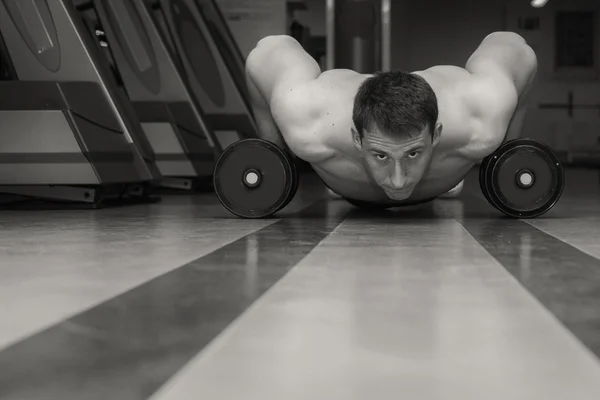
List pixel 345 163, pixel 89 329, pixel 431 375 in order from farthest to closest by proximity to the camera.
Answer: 1. pixel 345 163
2. pixel 89 329
3. pixel 431 375

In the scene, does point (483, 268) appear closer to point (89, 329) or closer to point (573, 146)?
point (89, 329)

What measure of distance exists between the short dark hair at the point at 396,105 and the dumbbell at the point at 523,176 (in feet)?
1.47

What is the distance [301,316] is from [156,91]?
13.4 ft

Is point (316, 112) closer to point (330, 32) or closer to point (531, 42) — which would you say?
point (330, 32)

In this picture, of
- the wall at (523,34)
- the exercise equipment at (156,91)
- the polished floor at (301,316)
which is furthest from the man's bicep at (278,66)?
the wall at (523,34)

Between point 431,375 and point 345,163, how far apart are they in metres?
1.75

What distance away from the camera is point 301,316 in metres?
1.08

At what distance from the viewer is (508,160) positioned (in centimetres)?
254

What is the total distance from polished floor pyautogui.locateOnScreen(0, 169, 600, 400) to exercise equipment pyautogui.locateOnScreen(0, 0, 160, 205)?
3.65 ft

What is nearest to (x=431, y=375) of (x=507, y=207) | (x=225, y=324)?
(x=225, y=324)

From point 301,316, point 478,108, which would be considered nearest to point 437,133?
point 478,108

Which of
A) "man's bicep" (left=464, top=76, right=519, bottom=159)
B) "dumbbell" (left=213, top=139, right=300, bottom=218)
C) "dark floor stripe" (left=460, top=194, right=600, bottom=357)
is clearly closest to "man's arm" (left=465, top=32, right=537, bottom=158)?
"man's bicep" (left=464, top=76, right=519, bottom=159)

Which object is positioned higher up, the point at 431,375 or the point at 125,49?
the point at 125,49

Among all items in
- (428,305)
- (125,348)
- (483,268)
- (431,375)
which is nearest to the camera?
(431,375)
